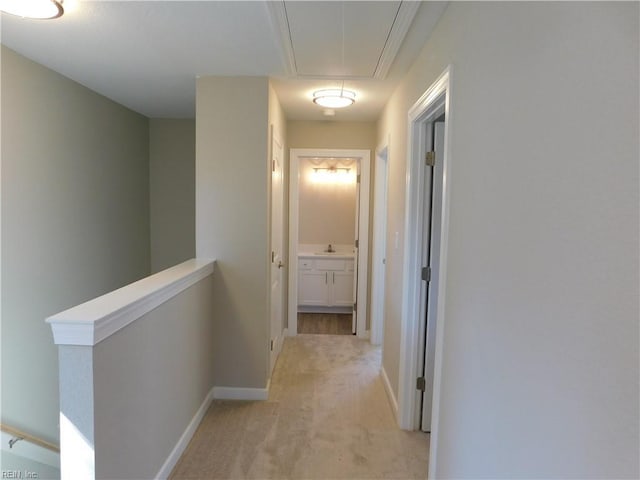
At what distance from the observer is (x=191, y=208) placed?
4.13 meters

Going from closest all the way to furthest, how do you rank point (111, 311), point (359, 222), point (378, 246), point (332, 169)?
point (111, 311) → point (378, 246) → point (359, 222) → point (332, 169)

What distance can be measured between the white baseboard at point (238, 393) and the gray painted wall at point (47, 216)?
3.58ft

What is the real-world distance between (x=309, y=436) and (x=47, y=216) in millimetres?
2274

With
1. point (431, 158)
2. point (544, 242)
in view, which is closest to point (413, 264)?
point (431, 158)

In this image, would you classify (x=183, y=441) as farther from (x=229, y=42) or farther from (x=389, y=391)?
(x=229, y=42)

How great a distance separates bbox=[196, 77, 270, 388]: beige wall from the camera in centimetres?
271

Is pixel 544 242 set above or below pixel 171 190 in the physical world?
Answer: below

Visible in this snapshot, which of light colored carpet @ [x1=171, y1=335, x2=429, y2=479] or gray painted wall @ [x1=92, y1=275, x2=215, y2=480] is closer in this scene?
gray painted wall @ [x1=92, y1=275, x2=215, y2=480]

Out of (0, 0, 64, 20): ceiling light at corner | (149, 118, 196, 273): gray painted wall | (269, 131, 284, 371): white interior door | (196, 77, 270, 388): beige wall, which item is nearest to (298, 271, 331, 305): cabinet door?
(269, 131, 284, 371): white interior door

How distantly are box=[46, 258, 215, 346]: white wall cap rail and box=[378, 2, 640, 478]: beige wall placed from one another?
1.34m

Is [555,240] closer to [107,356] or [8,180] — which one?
[107,356]

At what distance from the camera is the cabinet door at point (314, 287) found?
5.14m

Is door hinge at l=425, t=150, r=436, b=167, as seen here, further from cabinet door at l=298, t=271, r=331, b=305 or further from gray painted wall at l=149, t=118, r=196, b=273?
cabinet door at l=298, t=271, r=331, b=305

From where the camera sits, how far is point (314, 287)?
5156 millimetres
